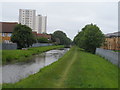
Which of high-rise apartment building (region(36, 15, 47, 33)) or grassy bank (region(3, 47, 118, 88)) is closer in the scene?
grassy bank (region(3, 47, 118, 88))

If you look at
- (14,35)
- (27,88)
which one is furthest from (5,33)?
(27,88)

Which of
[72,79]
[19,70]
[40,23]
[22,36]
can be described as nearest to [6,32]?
[22,36]

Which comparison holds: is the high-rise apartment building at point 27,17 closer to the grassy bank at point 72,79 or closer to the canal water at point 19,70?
the canal water at point 19,70

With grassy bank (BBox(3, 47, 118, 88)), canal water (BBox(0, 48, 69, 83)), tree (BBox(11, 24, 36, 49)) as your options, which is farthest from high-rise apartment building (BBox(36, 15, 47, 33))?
grassy bank (BBox(3, 47, 118, 88))

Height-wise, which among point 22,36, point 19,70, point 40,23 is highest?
point 40,23

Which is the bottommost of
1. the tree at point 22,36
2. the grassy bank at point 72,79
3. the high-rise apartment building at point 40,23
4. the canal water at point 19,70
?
the canal water at point 19,70

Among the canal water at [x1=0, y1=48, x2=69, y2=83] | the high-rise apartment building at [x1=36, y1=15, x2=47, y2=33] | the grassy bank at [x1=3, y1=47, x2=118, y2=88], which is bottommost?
the canal water at [x1=0, y1=48, x2=69, y2=83]

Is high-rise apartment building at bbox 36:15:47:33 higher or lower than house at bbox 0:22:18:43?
higher

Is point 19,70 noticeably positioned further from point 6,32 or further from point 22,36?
point 6,32

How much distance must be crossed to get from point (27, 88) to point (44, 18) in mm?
178356

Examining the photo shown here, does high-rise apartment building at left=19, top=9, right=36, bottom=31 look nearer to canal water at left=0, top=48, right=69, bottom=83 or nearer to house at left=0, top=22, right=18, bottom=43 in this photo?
house at left=0, top=22, right=18, bottom=43

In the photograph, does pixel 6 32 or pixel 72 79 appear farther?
pixel 6 32

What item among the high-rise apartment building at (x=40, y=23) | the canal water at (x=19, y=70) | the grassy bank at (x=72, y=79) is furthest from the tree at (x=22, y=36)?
the high-rise apartment building at (x=40, y=23)

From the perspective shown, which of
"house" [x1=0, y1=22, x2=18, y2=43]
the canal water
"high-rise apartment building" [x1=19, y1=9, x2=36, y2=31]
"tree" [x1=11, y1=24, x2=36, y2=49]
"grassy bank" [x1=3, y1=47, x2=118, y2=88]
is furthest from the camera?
"high-rise apartment building" [x1=19, y1=9, x2=36, y2=31]
